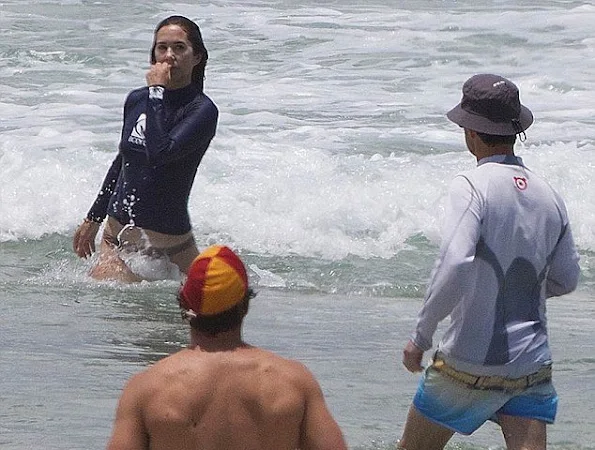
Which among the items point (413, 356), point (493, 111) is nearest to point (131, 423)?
point (413, 356)

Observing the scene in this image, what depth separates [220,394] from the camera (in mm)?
3258

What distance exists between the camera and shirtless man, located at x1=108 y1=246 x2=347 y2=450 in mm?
3252

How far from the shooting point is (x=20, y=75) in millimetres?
17766

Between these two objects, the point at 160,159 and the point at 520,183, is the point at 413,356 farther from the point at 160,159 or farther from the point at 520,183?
the point at 160,159

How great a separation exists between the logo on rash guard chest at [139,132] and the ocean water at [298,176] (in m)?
1.02

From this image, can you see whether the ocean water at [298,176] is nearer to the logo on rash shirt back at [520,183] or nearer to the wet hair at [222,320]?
the logo on rash shirt back at [520,183]

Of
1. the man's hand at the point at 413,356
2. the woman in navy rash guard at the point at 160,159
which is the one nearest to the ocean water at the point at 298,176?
the woman in navy rash guard at the point at 160,159

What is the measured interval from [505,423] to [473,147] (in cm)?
88

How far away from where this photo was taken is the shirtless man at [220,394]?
325 cm

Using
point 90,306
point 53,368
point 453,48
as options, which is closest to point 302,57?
point 453,48

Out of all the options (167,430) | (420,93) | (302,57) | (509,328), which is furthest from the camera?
(302,57)

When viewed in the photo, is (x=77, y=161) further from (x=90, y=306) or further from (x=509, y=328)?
(x=509, y=328)

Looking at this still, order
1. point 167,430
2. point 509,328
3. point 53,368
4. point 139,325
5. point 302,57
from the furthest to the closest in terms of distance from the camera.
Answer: point 302,57 < point 139,325 < point 53,368 < point 509,328 < point 167,430

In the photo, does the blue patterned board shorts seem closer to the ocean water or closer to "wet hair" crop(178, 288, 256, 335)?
the ocean water
